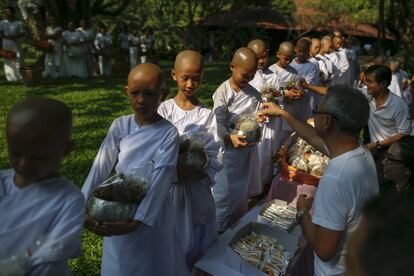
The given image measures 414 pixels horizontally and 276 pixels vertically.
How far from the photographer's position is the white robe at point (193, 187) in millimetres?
3258

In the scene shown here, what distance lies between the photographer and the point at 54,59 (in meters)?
15.7

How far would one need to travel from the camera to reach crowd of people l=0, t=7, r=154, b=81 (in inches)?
531

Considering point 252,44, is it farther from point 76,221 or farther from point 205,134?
point 76,221

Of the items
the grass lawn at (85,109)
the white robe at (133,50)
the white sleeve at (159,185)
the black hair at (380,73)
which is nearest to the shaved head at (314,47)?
the grass lawn at (85,109)

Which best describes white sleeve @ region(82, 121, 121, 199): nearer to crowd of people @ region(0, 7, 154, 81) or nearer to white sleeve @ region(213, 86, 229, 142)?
white sleeve @ region(213, 86, 229, 142)

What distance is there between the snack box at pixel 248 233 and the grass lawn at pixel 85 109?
1349mm

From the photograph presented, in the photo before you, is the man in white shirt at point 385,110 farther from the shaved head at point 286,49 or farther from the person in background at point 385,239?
the person in background at point 385,239

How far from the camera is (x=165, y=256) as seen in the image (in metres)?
2.88

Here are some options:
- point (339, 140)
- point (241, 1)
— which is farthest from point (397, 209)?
point (241, 1)

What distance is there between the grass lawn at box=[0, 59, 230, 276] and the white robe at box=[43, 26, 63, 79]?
3.51 ft

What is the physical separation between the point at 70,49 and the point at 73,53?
223 millimetres

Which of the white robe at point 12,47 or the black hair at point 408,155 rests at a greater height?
the black hair at point 408,155

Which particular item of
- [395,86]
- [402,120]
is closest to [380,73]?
[402,120]

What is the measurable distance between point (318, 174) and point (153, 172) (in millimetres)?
2119
